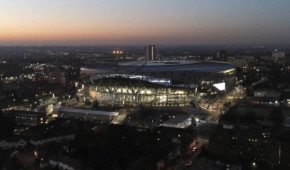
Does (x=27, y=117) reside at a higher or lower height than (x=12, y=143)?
higher

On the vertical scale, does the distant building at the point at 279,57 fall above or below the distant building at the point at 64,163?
above

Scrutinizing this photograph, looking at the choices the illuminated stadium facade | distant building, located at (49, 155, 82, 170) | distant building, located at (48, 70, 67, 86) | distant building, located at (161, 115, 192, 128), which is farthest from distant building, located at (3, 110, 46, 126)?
distant building, located at (48, 70, 67, 86)

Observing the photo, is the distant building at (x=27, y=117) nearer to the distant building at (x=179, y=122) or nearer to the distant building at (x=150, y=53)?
the distant building at (x=179, y=122)

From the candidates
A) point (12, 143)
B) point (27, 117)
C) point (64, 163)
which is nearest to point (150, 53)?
point (27, 117)

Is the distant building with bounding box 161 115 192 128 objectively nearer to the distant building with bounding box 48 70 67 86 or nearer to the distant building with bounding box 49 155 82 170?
the distant building with bounding box 49 155 82 170

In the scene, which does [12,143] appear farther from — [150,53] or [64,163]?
[150,53]

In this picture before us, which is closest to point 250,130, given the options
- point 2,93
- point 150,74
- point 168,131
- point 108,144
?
point 168,131

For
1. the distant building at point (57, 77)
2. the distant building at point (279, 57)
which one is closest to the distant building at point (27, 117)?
the distant building at point (57, 77)

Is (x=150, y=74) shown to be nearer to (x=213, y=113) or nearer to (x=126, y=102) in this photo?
(x=126, y=102)

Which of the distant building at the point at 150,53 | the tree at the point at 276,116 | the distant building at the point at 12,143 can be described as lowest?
the distant building at the point at 12,143
